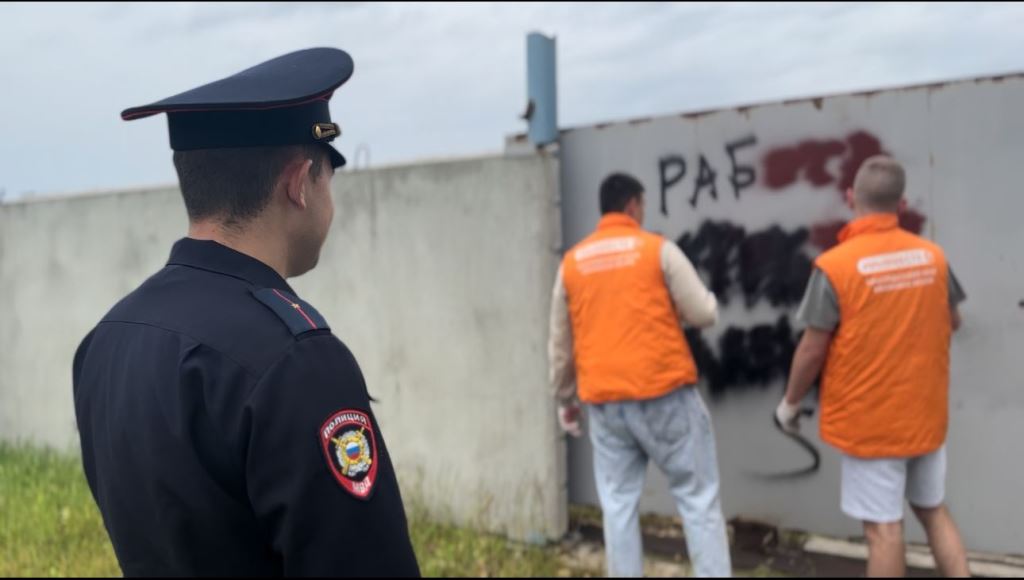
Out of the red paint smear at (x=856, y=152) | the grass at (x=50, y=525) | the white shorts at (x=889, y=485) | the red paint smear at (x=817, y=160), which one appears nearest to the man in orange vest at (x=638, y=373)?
the white shorts at (x=889, y=485)

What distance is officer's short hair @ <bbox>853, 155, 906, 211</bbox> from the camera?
3.01m

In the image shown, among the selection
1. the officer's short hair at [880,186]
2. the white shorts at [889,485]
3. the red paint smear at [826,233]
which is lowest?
the white shorts at [889,485]

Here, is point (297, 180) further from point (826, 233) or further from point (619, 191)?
point (826, 233)

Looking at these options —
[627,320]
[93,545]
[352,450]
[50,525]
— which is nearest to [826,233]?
[627,320]

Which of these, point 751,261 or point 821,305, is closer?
point 821,305

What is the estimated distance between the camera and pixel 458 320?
4.52 m

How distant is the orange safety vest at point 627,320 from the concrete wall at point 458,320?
79 centimetres

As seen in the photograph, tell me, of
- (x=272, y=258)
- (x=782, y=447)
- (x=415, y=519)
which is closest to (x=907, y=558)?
(x=782, y=447)

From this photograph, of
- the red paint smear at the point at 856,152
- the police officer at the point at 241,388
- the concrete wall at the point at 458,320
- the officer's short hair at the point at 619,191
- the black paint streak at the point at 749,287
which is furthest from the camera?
the concrete wall at the point at 458,320

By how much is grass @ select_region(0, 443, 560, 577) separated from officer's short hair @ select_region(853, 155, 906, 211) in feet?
7.31

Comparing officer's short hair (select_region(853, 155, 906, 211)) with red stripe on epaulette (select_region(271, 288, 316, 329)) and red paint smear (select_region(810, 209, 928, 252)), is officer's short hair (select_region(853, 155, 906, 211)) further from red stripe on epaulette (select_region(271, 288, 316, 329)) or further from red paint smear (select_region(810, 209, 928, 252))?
red stripe on epaulette (select_region(271, 288, 316, 329))

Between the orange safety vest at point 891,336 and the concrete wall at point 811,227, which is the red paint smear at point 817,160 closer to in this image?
the concrete wall at point 811,227

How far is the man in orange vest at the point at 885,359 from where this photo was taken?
295cm

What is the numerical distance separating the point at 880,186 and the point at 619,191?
1016 mm
